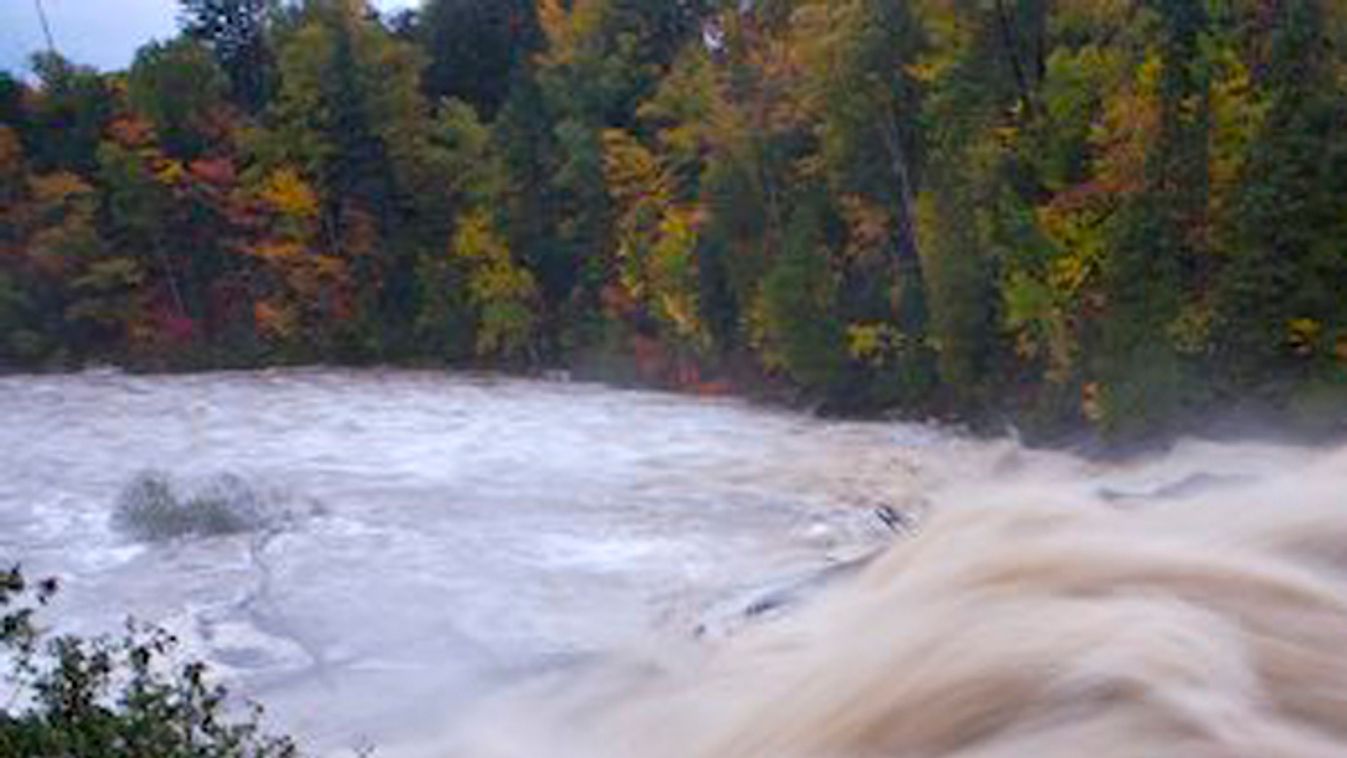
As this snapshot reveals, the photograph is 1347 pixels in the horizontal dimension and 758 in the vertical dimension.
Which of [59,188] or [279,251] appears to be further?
[59,188]

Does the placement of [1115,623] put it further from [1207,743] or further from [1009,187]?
[1009,187]

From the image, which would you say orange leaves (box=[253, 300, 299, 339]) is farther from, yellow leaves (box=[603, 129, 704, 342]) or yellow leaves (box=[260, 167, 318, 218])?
yellow leaves (box=[603, 129, 704, 342])

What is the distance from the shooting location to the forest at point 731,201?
2416 centimetres

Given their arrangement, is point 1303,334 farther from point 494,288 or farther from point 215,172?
point 215,172

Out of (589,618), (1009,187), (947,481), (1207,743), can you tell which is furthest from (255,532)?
(1207,743)

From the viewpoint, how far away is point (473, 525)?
22.4m

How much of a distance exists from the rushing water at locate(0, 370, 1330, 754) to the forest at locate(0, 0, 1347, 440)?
2.22m

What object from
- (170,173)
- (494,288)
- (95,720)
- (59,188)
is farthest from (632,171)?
(95,720)

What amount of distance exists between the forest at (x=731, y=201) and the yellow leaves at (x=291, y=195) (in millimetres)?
119

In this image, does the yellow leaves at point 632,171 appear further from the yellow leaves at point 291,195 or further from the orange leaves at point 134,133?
the orange leaves at point 134,133

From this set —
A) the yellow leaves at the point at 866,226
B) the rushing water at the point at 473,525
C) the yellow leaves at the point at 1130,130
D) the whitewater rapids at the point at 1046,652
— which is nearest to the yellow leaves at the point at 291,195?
the rushing water at the point at 473,525

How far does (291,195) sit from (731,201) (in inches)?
654

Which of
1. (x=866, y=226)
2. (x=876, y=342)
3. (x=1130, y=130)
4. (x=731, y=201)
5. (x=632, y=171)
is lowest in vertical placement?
(x=876, y=342)

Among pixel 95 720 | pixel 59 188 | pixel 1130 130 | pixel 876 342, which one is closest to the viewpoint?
pixel 95 720
